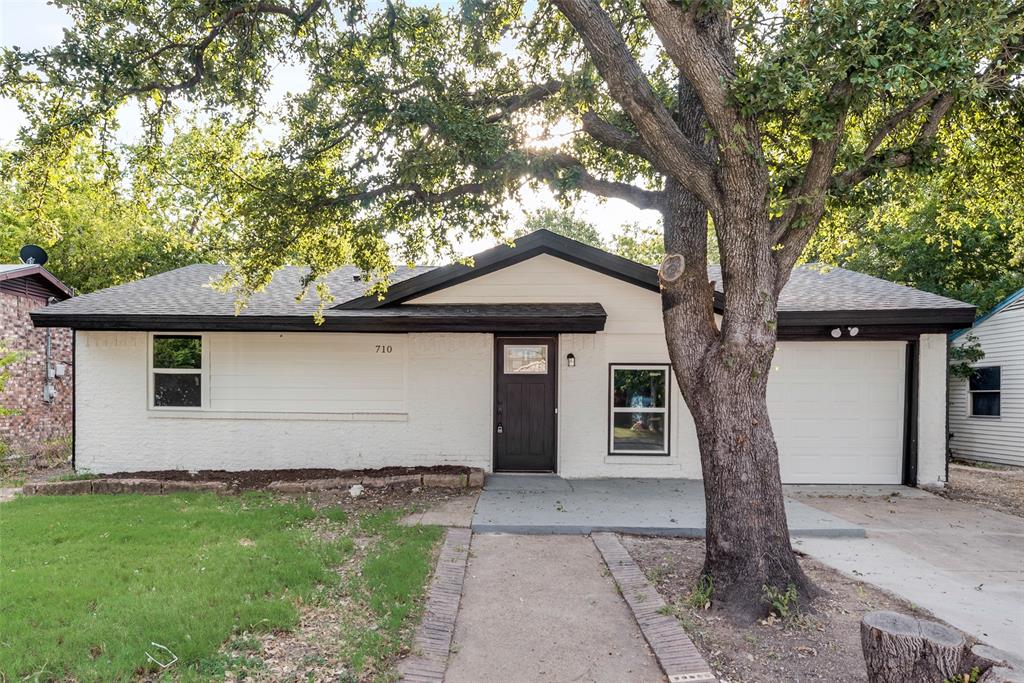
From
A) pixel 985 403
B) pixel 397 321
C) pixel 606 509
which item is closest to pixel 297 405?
pixel 397 321

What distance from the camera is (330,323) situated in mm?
8047

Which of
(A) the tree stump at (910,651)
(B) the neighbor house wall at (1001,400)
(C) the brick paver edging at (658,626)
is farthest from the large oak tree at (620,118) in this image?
(B) the neighbor house wall at (1001,400)

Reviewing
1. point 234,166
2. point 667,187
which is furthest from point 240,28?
point 667,187

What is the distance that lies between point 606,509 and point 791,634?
3038mm

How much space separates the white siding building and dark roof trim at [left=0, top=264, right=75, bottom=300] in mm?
4053

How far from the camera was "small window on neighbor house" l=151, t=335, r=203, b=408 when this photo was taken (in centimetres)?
862

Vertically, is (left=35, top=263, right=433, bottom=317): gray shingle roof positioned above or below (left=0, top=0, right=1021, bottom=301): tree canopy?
below

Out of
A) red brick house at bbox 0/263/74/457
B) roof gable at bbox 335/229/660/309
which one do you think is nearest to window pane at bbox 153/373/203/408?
roof gable at bbox 335/229/660/309

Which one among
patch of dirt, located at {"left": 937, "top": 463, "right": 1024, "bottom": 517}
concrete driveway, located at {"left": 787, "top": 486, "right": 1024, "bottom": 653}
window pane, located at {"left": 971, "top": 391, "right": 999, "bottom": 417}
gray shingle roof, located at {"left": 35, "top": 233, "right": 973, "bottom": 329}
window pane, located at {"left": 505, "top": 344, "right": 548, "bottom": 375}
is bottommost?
patch of dirt, located at {"left": 937, "top": 463, "right": 1024, "bottom": 517}

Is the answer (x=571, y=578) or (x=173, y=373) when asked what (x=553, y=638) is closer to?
(x=571, y=578)

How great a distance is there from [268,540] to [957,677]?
17.6 feet

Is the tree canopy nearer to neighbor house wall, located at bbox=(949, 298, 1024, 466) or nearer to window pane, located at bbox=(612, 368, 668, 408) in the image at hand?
window pane, located at bbox=(612, 368, 668, 408)

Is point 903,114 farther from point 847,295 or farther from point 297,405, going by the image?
point 297,405

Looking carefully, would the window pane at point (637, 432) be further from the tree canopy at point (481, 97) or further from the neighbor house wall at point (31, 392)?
the neighbor house wall at point (31, 392)
